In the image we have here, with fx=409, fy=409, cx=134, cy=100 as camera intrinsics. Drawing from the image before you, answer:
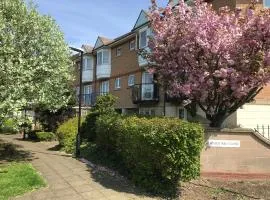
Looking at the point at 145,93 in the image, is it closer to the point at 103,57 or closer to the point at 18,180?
the point at 103,57

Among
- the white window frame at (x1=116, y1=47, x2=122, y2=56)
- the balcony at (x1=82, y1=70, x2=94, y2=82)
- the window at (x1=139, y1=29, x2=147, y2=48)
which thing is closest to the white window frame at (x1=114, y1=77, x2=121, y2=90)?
the white window frame at (x1=116, y1=47, x2=122, y2=56)

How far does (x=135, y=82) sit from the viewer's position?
3020 cm

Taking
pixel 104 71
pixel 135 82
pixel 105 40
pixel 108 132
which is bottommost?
pixel 108 132

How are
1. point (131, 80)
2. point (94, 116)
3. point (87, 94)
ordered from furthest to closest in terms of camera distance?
point (87, 94), point (131, 80), point (94, 116)

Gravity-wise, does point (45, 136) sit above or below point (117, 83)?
below

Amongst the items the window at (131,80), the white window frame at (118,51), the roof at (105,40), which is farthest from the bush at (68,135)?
the roof at (105,40)

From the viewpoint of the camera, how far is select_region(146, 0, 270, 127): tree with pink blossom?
1363 cm

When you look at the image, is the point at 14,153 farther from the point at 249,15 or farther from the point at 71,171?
the point at 249,15

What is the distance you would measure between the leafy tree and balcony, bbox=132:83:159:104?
1021 cm

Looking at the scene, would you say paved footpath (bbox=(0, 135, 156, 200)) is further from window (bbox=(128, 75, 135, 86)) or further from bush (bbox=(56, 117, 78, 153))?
window (bbox=(128, 75, 135, 86))

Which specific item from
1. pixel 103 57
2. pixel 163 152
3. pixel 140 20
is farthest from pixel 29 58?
pixel 103 57

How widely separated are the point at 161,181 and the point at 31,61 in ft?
24.2

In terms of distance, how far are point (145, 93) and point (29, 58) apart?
1286 centimetres

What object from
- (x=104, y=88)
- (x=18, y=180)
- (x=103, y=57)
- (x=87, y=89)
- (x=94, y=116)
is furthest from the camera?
(x=87, y=89)
